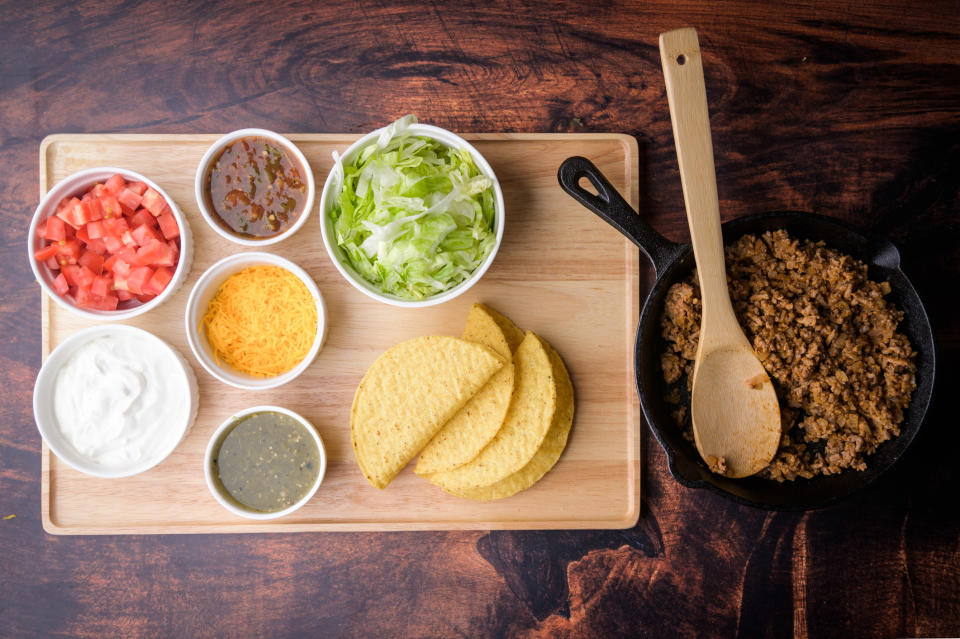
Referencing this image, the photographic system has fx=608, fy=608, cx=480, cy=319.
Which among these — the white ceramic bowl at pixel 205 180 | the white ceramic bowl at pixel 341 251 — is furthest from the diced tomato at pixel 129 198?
the white ceramic bowl at pixel 341 251

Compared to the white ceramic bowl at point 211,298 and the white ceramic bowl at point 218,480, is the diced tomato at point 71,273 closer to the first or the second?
the white ceramic bowl at point 211,298

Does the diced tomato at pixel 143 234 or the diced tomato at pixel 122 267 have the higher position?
the diced tomato at pixel 143 234

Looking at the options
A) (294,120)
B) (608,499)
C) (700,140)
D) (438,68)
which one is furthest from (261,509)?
(700,140)

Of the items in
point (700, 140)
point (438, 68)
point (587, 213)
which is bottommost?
point (587, 213)

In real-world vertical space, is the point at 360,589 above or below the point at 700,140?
below

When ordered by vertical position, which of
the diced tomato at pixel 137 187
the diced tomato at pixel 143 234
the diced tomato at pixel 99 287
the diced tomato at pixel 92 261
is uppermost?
the diced tomato at pixel 137 187

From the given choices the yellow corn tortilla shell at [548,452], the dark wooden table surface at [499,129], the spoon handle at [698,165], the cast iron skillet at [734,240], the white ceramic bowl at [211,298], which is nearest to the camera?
the spoon handle at [698,165]

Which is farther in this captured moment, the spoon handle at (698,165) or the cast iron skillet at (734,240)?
the cast iron skillet at (734,240)

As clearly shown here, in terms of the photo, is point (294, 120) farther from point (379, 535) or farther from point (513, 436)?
point (379, 535)
